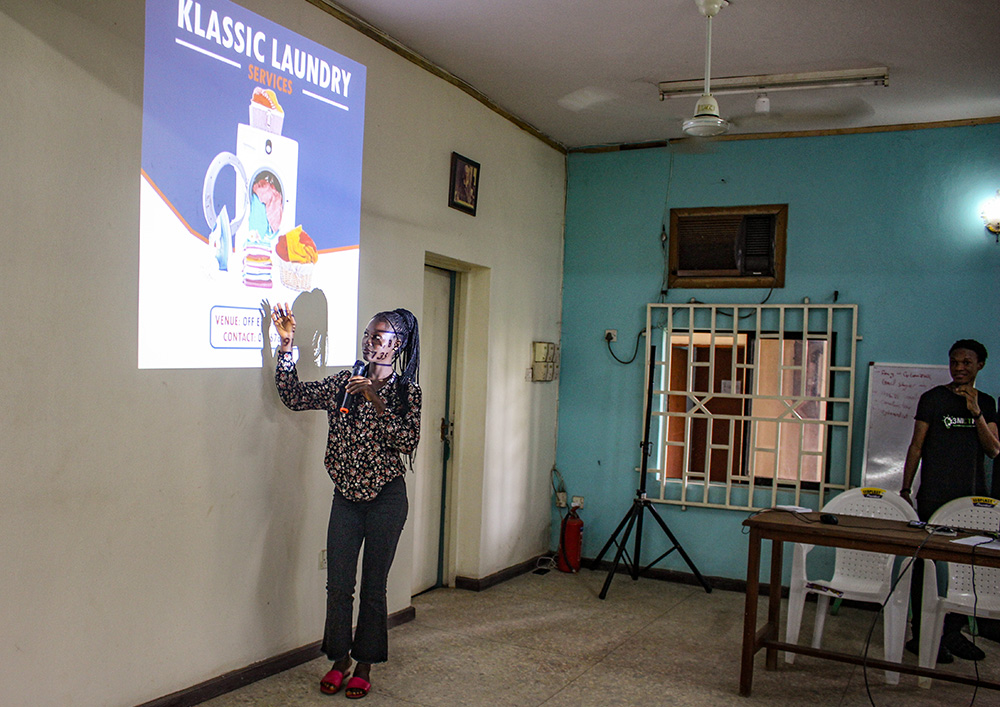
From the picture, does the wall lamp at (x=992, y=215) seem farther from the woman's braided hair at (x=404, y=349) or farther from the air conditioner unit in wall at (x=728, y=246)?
the woman's braided hair at (x=404, y=349)

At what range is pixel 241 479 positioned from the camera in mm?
3295

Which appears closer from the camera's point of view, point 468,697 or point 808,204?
point 468,697

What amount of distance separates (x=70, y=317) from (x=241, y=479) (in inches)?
38.6

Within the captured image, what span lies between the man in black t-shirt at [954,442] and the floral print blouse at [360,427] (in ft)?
9.18

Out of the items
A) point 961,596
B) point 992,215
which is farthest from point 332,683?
point 992,215

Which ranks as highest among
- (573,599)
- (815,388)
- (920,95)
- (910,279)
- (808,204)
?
(920,95)

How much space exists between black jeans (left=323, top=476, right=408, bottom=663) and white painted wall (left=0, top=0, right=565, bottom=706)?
334 millimetres

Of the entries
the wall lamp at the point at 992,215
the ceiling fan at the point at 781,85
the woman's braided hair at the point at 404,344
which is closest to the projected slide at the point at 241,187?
the woman's braided hair at the point at 404,344

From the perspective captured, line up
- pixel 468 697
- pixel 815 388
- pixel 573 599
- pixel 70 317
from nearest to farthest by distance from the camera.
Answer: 1. pixel 70 317
2. pixel 468 697
3. pixel 573 599
4. pixel 815 388

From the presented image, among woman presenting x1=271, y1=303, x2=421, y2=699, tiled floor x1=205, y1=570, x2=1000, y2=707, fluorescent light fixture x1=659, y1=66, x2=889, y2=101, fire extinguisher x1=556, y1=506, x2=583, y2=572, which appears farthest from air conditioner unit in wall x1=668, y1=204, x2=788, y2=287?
woman presenting x1=271, y1=303, x2=421, y2=699

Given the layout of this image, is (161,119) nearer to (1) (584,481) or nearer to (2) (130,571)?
(2) (130,571)

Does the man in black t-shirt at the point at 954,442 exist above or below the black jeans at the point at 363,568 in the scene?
above

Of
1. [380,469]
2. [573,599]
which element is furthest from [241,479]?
[573,599]

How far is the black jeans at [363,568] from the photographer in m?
3.29
